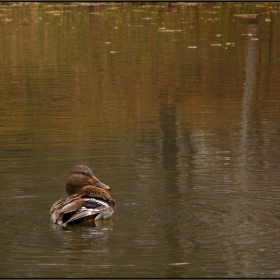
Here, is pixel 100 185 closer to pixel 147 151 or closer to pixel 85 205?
pixel 85 205

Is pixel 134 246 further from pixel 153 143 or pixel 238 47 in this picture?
pixel 238 47

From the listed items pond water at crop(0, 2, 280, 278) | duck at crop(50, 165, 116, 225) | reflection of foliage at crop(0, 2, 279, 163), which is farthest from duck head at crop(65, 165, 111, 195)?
reflection of foliage at crop(0, 2, 279, 163)

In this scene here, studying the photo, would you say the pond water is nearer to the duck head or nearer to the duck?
the duck

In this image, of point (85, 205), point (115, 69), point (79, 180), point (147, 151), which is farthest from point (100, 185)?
point (115, 69)

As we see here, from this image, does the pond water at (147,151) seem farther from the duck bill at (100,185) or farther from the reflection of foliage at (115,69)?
the duck bill at (100,185)

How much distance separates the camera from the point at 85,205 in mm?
10297

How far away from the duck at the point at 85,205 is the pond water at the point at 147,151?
12 centimetres

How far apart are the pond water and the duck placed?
0.12 meters

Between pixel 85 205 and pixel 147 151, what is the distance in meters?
4.19

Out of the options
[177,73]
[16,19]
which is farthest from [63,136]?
[16,19]

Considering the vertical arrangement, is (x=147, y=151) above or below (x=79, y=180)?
below

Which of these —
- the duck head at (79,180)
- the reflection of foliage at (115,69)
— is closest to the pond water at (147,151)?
the reflection of foliage at (115,69)

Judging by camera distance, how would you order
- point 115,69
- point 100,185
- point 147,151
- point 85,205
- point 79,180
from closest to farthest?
point 85,205, point 100,185, point 79,180, point 147,151, point 115,69

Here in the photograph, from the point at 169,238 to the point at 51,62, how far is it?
18049mm
